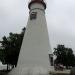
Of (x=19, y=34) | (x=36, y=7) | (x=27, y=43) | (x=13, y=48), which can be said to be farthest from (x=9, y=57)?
(x=36, y=7)

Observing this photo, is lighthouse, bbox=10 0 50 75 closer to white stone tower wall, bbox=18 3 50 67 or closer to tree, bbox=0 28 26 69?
white stone tower wall, bbox=18 3 50 67

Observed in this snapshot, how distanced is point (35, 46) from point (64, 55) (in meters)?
20.9

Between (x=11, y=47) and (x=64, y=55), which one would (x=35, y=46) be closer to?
(x=11, y=47)

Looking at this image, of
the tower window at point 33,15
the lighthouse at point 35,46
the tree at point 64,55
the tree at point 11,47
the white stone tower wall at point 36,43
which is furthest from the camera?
the tree at point 64,55

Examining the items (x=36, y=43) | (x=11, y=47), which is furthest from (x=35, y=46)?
(x=11, y=47)

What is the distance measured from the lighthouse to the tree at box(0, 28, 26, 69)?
6.82 metres

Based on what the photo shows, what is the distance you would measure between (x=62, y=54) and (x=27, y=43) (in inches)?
819

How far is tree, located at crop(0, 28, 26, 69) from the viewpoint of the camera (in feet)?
96.9

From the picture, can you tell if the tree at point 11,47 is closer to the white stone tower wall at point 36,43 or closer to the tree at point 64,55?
the white stone tower wall at point 36,43

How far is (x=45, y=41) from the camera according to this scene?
902 inches

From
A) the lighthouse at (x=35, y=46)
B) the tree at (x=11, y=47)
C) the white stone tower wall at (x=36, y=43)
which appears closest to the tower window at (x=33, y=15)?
the lighthouse at (x=35, y=46)

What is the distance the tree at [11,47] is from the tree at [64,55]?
1348 cm

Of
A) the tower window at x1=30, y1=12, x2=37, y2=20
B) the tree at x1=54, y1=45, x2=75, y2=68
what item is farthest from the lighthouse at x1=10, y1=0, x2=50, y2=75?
the tree at x1=54, y1=45, x2=75, y2=68

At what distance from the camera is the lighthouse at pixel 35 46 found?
21.3 m
